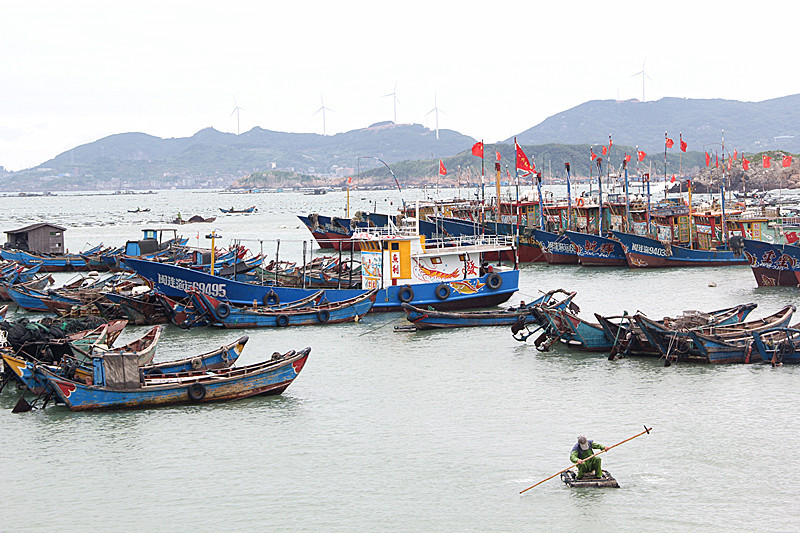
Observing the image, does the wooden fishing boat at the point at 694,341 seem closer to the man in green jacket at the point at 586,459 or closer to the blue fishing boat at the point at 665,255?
the man in green jacket at the point at 586,459

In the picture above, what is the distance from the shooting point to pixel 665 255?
49.6m

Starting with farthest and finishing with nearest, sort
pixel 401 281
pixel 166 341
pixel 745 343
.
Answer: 1. pixel 401 281
2. pixel 166 341
3. pixel 745 343

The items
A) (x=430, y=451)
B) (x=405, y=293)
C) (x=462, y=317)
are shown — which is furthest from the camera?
(x=405, y=293)

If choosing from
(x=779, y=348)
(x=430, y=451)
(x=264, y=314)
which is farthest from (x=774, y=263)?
(x=430, y=451)

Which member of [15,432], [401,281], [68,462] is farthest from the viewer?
[401,281]

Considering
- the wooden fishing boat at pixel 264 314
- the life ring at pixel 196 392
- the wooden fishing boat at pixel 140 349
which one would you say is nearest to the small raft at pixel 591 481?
the life ring at pixel 196 392

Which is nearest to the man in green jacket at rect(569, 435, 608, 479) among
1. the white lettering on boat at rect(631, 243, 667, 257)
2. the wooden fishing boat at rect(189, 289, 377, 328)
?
the wooden fishing boat at rect(189, 289, 377, 328)

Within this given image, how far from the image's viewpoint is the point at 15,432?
782 inches

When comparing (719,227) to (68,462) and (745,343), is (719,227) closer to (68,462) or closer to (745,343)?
(745,343)

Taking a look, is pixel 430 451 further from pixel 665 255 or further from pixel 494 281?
pixel 665 255

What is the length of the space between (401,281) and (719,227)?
977 inches

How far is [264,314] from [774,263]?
2317 centimetres

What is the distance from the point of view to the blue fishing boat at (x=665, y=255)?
162 ft

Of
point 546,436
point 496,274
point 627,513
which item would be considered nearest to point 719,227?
point 496,274
